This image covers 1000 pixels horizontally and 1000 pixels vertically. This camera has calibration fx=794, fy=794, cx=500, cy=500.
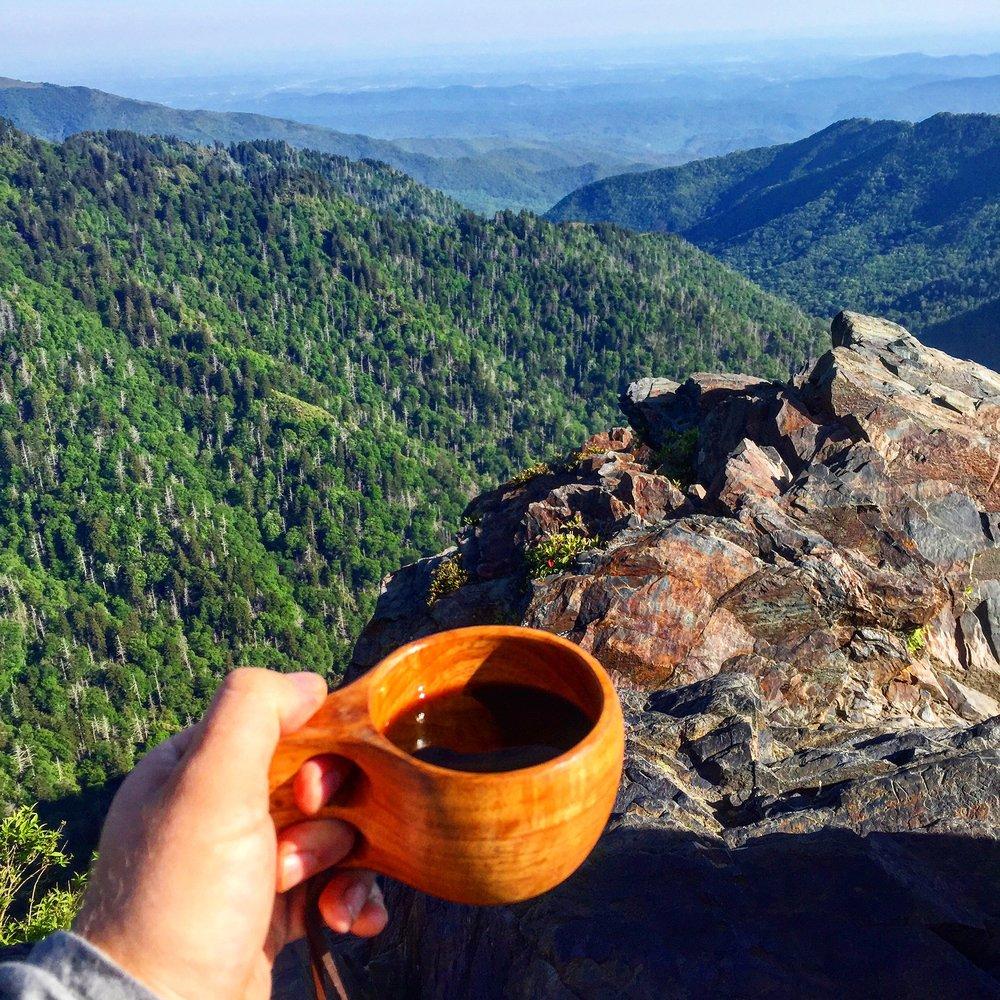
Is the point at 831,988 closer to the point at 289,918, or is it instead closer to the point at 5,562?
the point at 289,918

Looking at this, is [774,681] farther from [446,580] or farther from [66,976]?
[66,976]

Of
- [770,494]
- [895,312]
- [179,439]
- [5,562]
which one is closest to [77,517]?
[5,562]

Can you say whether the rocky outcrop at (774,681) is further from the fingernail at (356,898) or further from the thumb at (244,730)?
Answer: the thumb at (244,730)

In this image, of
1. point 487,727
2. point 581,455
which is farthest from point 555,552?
point 487,727

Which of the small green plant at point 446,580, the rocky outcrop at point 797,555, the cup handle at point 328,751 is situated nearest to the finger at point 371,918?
the cup handle at point 328,751

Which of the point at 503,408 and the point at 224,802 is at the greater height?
the point at 224,802
